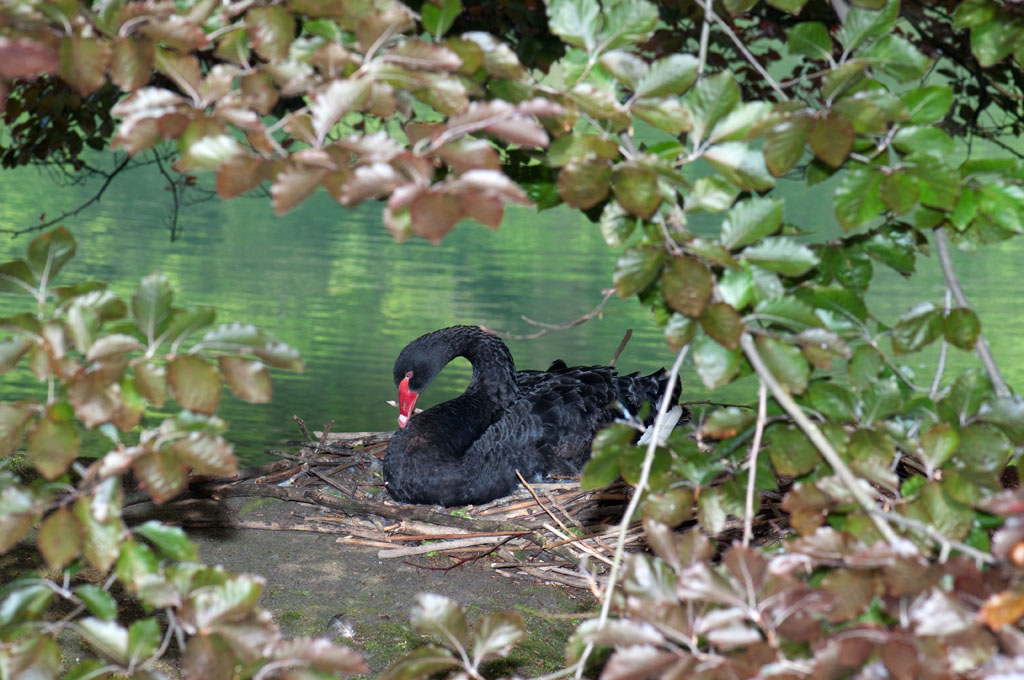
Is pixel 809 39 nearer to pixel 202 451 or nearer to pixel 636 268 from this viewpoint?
pixel 636 268

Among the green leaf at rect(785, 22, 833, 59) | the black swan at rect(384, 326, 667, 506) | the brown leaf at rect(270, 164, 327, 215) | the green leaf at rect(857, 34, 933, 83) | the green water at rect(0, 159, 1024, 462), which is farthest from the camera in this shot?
the green water at rect(0, 159, 1024, 462)

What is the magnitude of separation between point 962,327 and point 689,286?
0.44 m

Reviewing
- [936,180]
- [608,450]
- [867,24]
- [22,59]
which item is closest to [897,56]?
[867,24]

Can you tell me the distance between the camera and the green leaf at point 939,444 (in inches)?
45.6

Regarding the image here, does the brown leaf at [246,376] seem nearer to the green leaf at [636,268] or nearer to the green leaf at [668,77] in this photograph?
the green leaf at [636,268]

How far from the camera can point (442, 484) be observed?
368 centimetres

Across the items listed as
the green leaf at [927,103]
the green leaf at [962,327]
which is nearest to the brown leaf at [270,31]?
the green leaf at [927,103]

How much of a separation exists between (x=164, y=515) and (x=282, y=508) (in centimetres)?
42

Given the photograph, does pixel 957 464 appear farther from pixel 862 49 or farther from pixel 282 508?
pixel 282 508

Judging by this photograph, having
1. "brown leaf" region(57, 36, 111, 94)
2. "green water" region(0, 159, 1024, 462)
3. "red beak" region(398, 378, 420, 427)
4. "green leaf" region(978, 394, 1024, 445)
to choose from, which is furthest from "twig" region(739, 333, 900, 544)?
"green water" region(0, 159, 1024, 462)

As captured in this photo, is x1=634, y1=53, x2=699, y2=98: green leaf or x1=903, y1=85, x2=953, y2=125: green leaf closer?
x1=634, y1=53, x2=699, y2=98: green leaf

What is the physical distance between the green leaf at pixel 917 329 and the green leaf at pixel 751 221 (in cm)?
25

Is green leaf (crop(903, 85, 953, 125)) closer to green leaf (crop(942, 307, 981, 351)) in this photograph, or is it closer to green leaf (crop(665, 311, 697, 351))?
A: green leaf (crop(942, 307, 981, 351))

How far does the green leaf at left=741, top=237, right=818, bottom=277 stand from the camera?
3.85 ft
